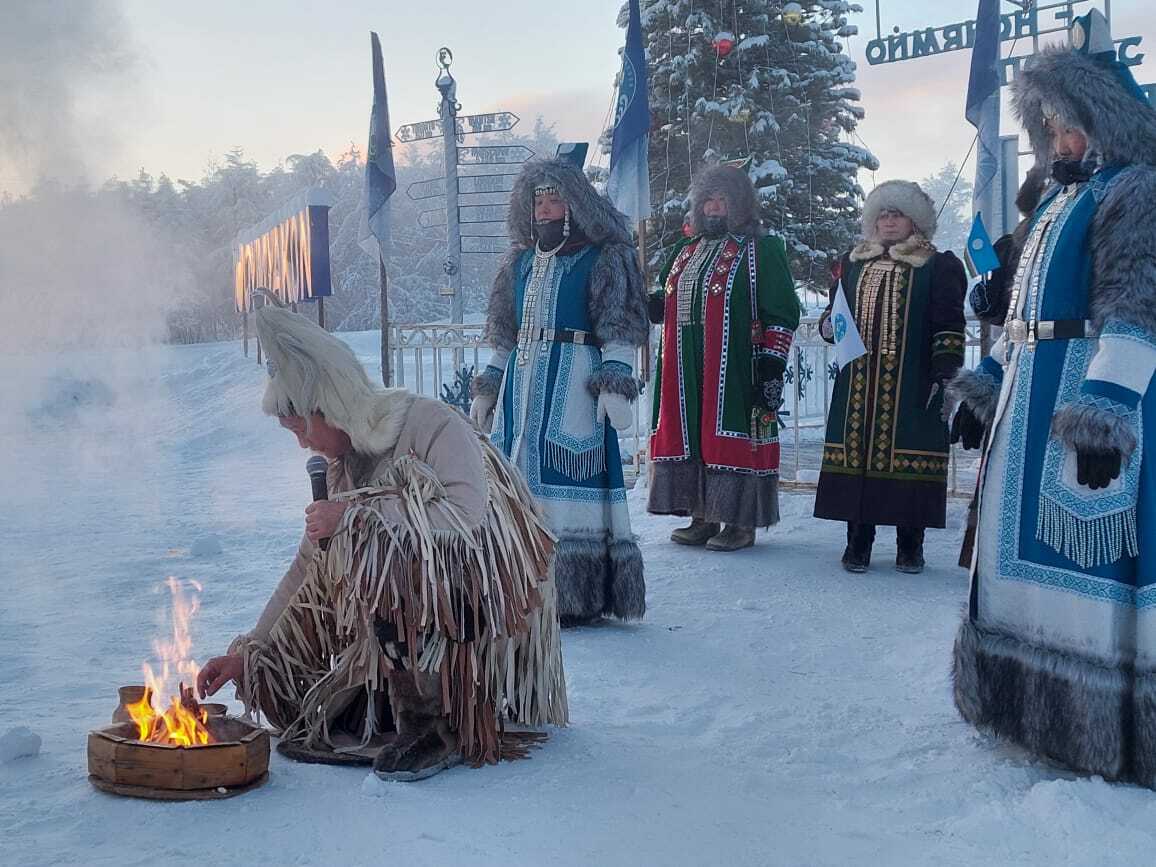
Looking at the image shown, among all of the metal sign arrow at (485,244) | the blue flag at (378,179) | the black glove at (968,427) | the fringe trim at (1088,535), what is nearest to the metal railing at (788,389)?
the blue flag at (378,179)

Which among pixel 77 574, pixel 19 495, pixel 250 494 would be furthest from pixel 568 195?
pixel 19 495

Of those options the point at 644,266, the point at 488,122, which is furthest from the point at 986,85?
the point at 488,122

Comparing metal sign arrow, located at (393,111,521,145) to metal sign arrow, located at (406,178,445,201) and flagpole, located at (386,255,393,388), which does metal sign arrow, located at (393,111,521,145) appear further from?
flagpole, located at (386,255,393,388)

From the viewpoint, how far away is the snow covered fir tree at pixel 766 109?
13734 millimetres

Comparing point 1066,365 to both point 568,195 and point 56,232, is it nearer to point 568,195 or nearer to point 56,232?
point 568,195

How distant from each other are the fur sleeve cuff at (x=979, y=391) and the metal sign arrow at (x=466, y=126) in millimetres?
14705

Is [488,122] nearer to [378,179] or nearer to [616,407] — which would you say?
[378,179]

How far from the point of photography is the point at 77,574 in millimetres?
5258

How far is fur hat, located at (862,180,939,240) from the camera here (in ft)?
16.6

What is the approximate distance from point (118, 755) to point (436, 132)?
1687 cm

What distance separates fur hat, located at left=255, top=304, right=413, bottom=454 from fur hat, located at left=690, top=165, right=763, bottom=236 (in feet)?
10.5

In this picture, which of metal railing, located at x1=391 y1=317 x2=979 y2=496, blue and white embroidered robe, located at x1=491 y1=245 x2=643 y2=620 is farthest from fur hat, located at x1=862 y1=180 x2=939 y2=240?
blue and white embroidered robe, located at x1=491 y1=245 x2=643 y2=620

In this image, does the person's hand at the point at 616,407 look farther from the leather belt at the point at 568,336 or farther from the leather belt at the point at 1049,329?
the leather belt at the point at 1049,329

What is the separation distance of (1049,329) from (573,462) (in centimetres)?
197
